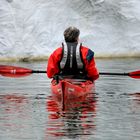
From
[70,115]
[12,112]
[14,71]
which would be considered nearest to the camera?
[70,115]

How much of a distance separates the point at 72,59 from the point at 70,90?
1014mm

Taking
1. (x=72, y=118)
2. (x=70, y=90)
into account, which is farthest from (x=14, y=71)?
(x=72, y=118)

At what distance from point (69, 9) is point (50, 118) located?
19.4 meters

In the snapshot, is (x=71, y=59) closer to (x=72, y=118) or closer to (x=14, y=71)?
(x=14, y=71)

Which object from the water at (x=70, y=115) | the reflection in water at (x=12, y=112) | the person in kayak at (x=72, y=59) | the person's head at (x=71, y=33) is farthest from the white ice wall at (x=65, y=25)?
the person's head at (x=71, y=33)

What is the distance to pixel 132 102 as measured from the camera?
1270cm

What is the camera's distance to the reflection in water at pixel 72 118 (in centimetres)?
920

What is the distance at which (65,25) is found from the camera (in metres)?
29.2

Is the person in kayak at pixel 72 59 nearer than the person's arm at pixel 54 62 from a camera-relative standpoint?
Yes

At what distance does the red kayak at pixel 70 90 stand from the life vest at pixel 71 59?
21 cm

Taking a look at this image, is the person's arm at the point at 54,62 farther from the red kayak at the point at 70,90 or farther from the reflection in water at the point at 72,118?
the reflection in water at the point at 72,118

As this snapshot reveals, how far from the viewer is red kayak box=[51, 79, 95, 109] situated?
475 inches

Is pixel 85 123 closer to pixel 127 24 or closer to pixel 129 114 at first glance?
pixel 129 114

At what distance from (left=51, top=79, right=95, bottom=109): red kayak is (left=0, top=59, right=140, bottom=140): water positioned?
152mm
